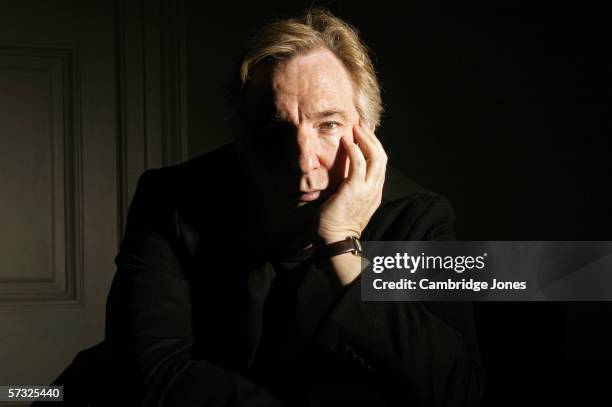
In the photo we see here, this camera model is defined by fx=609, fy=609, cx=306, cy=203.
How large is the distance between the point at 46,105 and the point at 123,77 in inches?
8.0

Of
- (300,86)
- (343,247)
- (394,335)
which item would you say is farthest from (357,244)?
(300,86)

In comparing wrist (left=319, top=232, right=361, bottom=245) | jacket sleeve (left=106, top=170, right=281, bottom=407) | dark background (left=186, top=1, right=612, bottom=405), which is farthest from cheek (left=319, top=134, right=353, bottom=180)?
dark background (left=186, top=1, right=612, bottom=405)

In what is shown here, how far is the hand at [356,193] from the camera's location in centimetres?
82

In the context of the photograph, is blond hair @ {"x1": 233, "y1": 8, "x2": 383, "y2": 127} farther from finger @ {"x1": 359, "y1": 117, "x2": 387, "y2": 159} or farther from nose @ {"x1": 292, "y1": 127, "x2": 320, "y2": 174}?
nose @ {"x1": 292, "y1": 127, "x2": 320, "y2": 174}

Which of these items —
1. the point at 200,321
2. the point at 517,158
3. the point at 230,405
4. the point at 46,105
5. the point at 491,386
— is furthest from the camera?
the point at 517,158

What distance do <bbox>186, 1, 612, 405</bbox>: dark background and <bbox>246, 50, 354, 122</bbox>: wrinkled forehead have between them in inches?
26.4

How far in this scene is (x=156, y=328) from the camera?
0.83m

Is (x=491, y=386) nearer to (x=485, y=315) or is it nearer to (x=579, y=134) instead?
(x=485, y=315)

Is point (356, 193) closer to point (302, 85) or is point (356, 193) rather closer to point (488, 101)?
point (302, 85)

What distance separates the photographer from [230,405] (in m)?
0.76

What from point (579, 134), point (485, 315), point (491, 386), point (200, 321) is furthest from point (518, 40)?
point (200, 321)

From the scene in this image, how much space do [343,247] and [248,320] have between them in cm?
20

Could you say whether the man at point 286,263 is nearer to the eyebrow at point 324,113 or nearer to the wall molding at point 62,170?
the eyebrow at point 324,113

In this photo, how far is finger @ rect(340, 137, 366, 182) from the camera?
2.81ft
